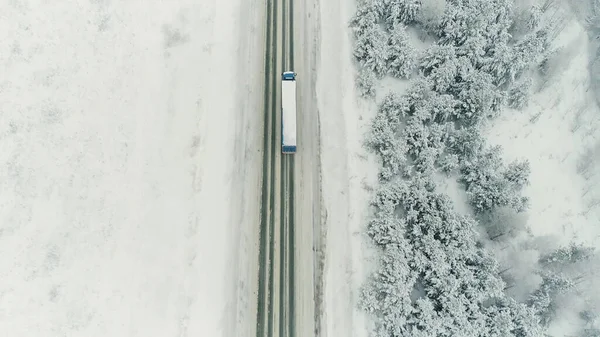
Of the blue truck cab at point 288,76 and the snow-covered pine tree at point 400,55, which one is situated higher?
the snow-covered pine tree at point 400,55

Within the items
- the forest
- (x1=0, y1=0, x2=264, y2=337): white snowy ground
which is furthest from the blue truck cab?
the forest

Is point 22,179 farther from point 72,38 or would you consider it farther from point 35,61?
point 72,38

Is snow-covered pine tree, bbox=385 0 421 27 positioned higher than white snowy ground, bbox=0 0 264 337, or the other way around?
snow-covered pine tree, bbox=385 0 421 27

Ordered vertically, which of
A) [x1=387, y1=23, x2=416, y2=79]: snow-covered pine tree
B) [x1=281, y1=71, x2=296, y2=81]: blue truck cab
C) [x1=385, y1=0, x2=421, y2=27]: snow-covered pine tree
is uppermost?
[x1=385, y1=0, x2=421, y2=27]: snow-covered pine tree

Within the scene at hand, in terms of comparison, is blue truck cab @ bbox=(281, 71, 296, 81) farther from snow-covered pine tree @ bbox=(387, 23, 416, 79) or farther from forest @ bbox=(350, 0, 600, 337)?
snow-covered pine tree @ bbox=(387, 23, 416, 79)

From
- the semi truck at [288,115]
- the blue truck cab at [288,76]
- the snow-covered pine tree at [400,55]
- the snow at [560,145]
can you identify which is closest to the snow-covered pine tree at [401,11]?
the snow-covered pine tree at [400,55]

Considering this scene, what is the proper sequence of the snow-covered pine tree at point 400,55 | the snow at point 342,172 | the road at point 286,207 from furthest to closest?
the snow-covered pine tree at point 400,55, the snow at point 342,172, the road at point 286,207

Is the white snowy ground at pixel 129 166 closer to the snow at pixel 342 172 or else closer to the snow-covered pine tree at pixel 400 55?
the snow at pixel 342 172
